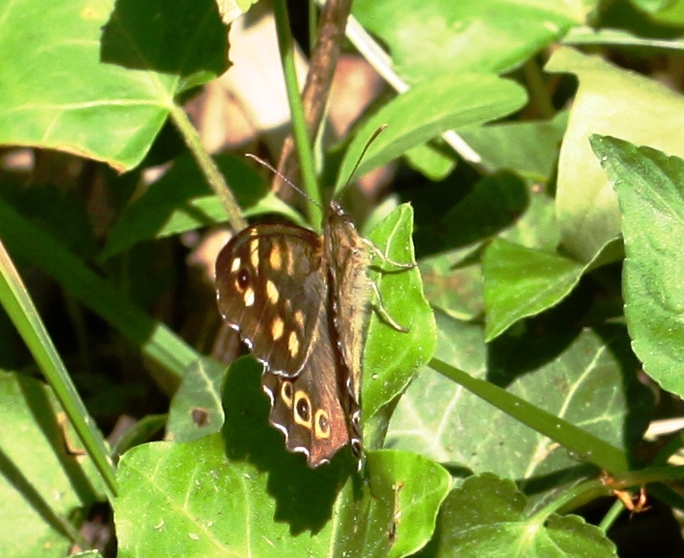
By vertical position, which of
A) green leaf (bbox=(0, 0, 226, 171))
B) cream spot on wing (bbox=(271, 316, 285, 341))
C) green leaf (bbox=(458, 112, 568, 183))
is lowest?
green leaf (bbox=(458, 112, 568, 183))

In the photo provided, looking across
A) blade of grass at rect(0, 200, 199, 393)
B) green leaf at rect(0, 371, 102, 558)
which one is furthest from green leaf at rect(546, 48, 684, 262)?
green leaf at rect(0, 371, 102, 558)

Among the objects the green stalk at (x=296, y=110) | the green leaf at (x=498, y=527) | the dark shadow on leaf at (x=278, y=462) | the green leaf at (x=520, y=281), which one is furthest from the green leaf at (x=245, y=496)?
the green stalk at (x=296, y=110)

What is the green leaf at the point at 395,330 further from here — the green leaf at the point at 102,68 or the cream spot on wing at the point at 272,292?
the green leaf at the point at 102,68

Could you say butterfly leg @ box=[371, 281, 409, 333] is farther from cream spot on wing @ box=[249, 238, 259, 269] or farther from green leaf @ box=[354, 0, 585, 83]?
green leaf @ box=[354, 0, 585, 83]

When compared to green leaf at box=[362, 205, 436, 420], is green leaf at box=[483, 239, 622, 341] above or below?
below

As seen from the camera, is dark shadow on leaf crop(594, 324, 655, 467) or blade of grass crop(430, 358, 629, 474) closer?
blade of grass crop(430, 358, 629, 474)

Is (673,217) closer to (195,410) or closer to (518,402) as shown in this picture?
(518,402)

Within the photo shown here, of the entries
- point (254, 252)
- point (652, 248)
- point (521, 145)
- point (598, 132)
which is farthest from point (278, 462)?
point (521, 145)
